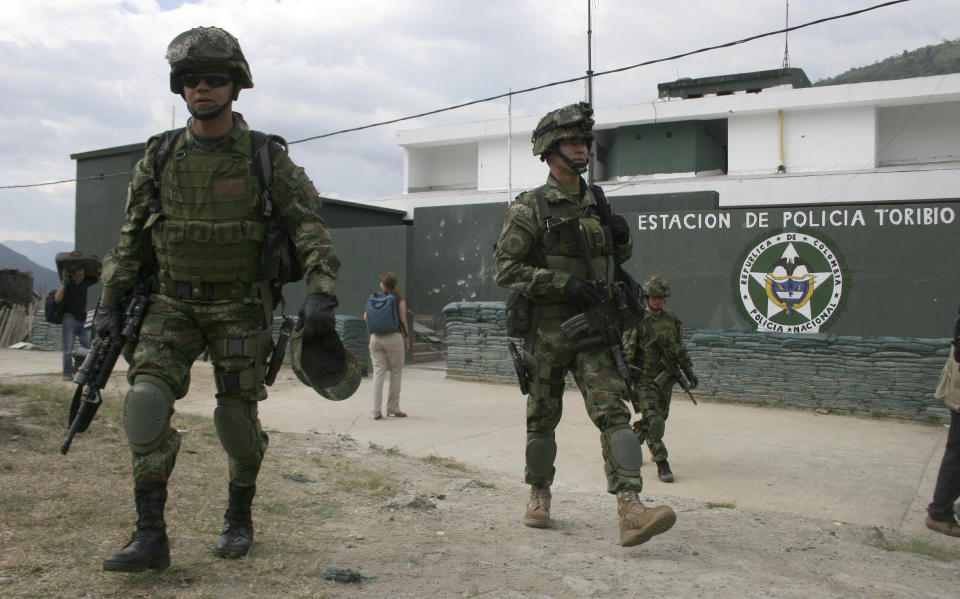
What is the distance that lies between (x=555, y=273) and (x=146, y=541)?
211cm

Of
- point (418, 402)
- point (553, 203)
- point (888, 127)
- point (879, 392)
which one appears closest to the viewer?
point (553, 203)

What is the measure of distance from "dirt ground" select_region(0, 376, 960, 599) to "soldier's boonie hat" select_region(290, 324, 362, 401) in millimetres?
721

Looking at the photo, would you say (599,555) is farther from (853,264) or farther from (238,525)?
(853,264)

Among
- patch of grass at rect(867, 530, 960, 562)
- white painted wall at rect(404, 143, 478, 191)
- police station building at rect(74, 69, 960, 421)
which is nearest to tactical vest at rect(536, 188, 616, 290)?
patch of grass at rect(867, 530, 960, 562)

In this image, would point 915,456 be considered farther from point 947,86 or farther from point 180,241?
point 947,86

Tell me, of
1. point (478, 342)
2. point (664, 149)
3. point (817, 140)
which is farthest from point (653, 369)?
point (817, 140)

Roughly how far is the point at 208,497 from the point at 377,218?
633 inches

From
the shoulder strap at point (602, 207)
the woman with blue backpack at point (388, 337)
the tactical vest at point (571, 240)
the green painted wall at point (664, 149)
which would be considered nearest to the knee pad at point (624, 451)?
the tactical vest at point (571, 240)

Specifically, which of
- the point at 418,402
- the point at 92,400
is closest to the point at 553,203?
the point at 92,400

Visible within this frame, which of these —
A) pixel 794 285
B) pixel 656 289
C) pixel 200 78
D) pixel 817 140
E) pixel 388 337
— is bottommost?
pixel 388 337

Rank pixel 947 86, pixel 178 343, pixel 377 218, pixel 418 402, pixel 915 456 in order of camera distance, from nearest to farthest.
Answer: pixel 178 343 → pixel 915 456 → pixel 418 402 → pixel 377 218 → pixel 947 86

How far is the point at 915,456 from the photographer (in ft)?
21.9

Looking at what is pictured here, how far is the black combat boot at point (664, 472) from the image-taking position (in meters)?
5.60

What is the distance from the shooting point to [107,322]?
10.6 ft
